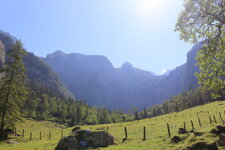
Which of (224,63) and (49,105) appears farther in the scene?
(49,105)

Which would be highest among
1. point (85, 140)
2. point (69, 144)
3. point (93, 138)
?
point (93, 138)

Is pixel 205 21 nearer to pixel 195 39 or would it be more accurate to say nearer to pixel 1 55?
pixel 195 39

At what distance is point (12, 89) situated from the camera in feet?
126

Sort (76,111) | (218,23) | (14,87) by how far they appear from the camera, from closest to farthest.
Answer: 1. (218,23)
2. (14,87)
3. (76,111)

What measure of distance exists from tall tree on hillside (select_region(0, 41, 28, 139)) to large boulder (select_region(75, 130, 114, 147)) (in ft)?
69.9

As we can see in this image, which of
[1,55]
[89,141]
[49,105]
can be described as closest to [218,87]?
[89,141]

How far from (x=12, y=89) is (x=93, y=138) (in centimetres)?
2480

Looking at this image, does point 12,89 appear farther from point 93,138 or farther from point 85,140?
point 93,138

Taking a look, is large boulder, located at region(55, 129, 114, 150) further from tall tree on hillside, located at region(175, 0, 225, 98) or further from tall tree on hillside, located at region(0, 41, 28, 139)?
tall tree on hillside, located at region(0, 41, 28, 139)

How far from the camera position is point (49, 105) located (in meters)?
169

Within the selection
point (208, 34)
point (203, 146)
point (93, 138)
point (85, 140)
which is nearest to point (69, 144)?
point (85, 140)

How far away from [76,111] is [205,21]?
150824mm

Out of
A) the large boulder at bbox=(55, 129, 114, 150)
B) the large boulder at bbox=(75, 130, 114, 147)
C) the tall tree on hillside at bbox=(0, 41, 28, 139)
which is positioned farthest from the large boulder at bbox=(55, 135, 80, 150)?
the tall tree on hillside at bbox=(0, 41, 28, 139)

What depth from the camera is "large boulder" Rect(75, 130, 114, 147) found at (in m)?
24.8
